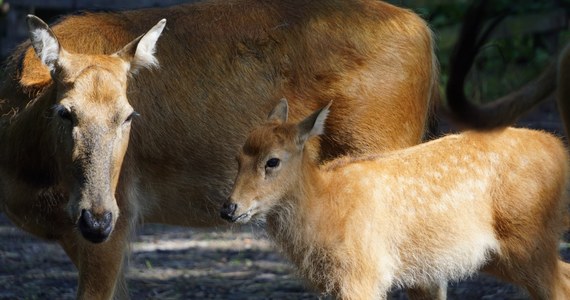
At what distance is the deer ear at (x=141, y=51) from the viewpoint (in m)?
6.41

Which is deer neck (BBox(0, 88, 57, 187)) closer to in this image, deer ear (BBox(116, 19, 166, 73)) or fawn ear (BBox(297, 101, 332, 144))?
deer ear (BBox(116, 19, 166, 73))

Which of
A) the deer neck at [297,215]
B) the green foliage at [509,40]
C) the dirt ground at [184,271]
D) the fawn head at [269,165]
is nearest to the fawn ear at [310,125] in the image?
the fawn head at [269,165]

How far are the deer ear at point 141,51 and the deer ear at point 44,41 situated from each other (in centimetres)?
39

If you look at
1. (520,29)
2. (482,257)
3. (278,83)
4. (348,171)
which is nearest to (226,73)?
(278,83)

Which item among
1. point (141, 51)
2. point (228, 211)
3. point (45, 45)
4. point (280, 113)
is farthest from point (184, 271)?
point (228, 211)

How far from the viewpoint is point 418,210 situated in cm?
642

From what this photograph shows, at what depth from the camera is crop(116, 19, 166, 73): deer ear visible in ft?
21.0

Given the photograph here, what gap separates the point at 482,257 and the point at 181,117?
2.18m

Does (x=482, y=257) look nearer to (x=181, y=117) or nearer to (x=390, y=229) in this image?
(x=390, y=229)

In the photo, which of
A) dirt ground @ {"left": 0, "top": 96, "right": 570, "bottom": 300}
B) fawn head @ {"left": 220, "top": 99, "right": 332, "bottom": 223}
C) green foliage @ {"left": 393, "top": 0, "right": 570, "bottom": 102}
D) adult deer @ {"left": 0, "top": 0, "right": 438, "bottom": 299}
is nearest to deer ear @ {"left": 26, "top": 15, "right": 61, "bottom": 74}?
adult deer @ {"left": 0, "top": 0, "right": 438, "bottom": 299}

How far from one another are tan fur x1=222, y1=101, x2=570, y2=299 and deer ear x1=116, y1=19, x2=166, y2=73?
957mm

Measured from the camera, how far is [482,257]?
654 centimetres

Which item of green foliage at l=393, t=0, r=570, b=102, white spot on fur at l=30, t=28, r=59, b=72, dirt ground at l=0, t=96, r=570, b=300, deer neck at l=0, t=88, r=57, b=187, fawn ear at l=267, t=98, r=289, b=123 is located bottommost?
green foliage at l=393, t=0, r=570, b=102

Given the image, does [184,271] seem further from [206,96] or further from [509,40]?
[509,40]
